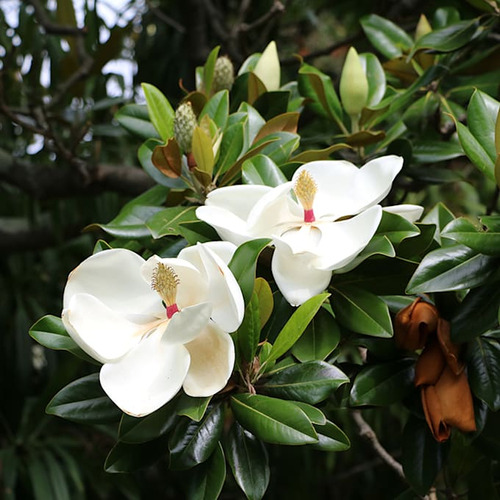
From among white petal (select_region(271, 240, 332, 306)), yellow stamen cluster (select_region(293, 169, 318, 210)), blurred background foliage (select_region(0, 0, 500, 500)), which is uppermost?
yellow stamen cluster (select_region(293, 169, 318, 210))

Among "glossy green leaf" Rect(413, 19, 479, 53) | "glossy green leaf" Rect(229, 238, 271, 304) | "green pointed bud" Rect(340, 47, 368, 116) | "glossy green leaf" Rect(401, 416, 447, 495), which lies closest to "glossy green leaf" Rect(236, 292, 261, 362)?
"glossy green leaf" Rect(229, 238, 271, 304)

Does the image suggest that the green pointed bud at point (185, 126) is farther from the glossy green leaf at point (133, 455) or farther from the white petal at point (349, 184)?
the glossy green leaf at point (133, 455)

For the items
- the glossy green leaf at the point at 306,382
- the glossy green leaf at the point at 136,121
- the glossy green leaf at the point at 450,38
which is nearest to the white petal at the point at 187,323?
the glossy green leaf at the point at 306,382

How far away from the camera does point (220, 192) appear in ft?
2.19

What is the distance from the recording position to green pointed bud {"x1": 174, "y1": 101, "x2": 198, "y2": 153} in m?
0.77

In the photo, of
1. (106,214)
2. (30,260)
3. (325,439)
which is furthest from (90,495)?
(325,439)

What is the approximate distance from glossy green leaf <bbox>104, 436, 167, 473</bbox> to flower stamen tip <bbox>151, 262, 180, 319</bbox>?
147mm

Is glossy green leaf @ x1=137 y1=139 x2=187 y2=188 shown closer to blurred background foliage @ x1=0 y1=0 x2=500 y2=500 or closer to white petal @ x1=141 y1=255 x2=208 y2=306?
white petal @ x1=141 y1=255 x2=208 y2=306

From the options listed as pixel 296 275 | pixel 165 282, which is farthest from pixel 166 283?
pixel 296 275

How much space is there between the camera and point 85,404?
62 centimetres

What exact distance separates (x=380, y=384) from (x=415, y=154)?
0.40 metres

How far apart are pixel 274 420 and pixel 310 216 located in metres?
0.20

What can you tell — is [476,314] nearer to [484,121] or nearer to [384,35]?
[484,121]

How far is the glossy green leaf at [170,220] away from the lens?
2.22 ft
